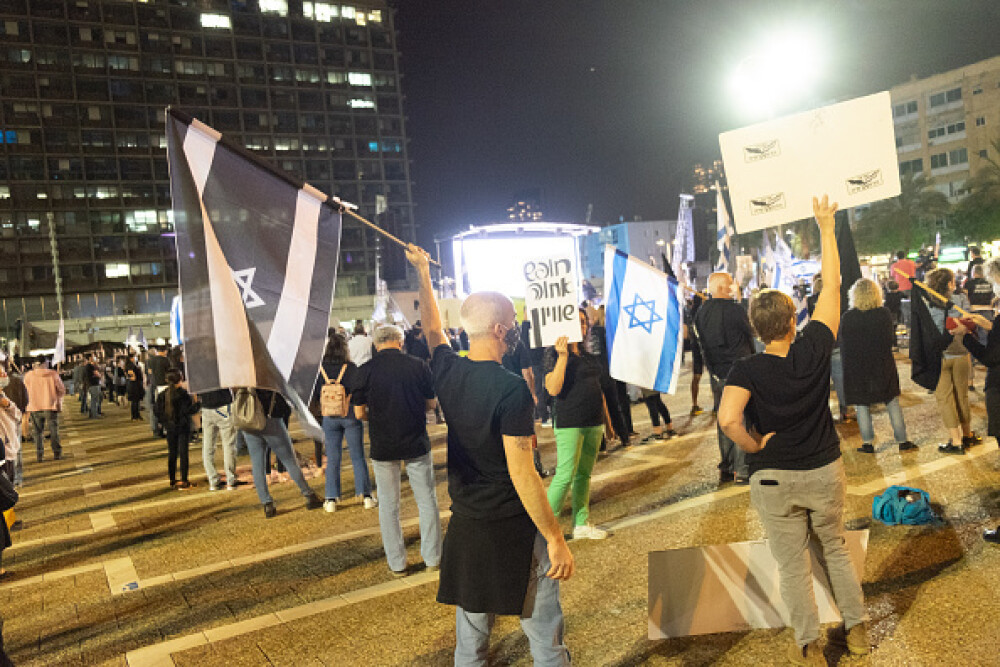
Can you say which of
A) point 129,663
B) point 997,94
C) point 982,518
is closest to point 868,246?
point 997,94

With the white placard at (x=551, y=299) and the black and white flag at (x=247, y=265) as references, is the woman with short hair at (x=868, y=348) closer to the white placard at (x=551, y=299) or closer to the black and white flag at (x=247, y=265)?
the white placard at (x=551, y=299)

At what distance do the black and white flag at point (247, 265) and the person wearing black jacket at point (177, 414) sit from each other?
6238mm

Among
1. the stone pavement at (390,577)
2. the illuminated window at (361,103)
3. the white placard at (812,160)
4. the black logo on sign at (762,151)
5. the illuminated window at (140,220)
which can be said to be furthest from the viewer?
the illuminated window at (361,103)

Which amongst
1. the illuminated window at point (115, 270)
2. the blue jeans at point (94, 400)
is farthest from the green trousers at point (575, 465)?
the illuminated window at point (115, 270)

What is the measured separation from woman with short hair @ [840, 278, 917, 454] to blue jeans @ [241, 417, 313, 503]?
240 inches

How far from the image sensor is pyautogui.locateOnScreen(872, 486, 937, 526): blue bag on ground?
17.8 feet

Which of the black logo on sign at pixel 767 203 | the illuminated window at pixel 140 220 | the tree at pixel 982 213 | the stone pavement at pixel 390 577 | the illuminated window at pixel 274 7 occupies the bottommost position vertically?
the stone pavement at pixel 390 577

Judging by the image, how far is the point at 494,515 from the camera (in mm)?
2959

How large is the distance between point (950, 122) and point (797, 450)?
80.2 meters

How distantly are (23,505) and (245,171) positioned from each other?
8.70 m

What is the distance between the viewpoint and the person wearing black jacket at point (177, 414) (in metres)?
→ 9.70

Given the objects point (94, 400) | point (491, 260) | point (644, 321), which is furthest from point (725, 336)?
point (94, 400)

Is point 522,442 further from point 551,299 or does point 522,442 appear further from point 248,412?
point 248,412

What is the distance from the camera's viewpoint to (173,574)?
20.6 feet
